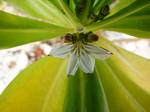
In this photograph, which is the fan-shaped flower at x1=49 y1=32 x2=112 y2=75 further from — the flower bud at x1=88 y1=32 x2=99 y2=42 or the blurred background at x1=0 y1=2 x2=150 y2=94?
the blurred background at x1=0 y1=2 x2=150 y2=94

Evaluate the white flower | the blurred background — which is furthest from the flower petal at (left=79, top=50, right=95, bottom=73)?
the blurred background

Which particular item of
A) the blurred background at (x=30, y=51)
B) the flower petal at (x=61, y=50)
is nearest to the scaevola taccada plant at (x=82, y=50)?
the flower petal at (x=61, y=50)

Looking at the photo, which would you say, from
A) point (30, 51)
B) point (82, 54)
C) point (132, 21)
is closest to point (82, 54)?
point (82, 54)

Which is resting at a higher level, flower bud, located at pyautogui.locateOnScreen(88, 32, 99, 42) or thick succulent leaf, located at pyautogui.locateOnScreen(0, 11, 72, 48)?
thick succulent leaf, located at pyautogui.locateOnScreen(0, 11, 72, 48)

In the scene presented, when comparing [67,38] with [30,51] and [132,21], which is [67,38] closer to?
[132,21]

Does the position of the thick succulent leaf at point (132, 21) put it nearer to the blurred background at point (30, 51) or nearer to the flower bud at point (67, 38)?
the flower bud at point (67, 38)

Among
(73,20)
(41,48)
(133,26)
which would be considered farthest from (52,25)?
(41,48)

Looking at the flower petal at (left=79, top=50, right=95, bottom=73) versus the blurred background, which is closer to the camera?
the flower petal at (left=79, top=50, right=95, bottom=73)
